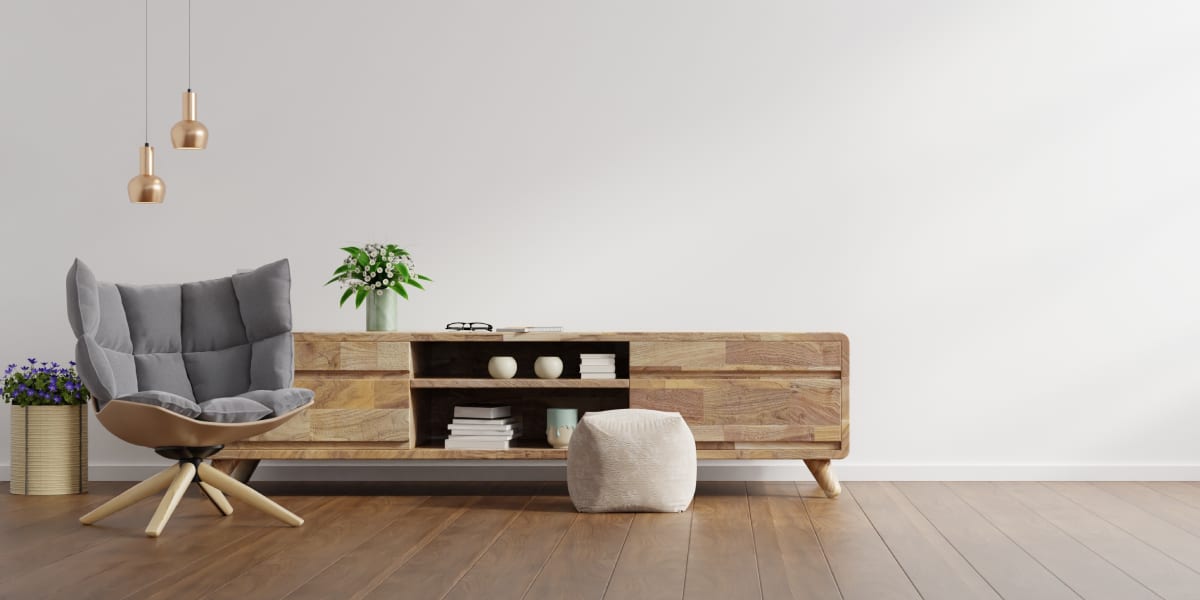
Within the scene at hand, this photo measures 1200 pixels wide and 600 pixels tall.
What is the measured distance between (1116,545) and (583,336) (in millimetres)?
2095

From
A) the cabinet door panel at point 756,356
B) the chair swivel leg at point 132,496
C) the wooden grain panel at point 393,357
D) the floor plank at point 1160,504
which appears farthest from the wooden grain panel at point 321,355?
the floor plank at point 1160,504

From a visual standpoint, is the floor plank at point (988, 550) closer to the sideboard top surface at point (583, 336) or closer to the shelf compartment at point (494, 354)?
the sideboard top surface at point (583, 336)

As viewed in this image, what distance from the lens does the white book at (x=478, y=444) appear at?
4516 mm

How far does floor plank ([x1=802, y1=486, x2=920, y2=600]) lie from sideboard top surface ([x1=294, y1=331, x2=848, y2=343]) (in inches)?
26.6

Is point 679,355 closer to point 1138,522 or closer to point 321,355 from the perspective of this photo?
point 321,355

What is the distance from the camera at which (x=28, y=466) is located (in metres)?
4.55

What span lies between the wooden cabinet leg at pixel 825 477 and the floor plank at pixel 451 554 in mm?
1208

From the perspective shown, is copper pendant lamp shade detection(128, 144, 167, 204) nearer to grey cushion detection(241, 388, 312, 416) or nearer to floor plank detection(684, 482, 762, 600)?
grey cushion detection(241, 388, 312, 416)

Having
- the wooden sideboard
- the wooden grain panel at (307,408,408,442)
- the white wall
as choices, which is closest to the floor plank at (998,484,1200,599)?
the white wall

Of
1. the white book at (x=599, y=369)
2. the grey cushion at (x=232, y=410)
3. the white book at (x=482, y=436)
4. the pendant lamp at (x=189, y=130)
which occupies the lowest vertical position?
the white book at (x=482, y=436)

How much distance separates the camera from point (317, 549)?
3.33m

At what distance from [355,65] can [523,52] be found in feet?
2.62

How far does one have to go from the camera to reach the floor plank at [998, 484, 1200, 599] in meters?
2.89

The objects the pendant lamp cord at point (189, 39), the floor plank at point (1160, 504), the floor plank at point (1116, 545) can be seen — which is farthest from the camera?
the pendant lamp cord at point (189, 39)
